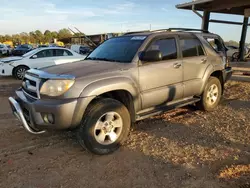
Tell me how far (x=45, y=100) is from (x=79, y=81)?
532 millimetres

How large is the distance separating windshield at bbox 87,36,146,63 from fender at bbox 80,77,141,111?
47 centimetres

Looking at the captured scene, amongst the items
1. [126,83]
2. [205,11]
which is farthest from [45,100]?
[205,11]

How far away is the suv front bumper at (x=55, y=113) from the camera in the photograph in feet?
10.5

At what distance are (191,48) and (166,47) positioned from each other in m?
0.80

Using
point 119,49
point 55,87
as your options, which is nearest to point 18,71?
point 119,49

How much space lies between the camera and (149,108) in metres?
4.26

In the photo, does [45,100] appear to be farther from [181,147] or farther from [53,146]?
[181,147]

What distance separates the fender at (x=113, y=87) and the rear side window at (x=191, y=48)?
1568mm

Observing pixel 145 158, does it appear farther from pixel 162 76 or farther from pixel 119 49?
pixel 119 49

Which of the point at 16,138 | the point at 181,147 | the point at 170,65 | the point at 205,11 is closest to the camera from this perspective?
the point at 181,147

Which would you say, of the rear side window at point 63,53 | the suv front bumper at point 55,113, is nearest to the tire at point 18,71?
the rear side window at point 63,53

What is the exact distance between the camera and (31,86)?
12.0 feet

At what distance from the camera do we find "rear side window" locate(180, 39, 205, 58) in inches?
192

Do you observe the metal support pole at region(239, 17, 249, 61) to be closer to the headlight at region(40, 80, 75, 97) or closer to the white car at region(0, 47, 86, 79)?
the white car at region(0, 47, 86, 79)
